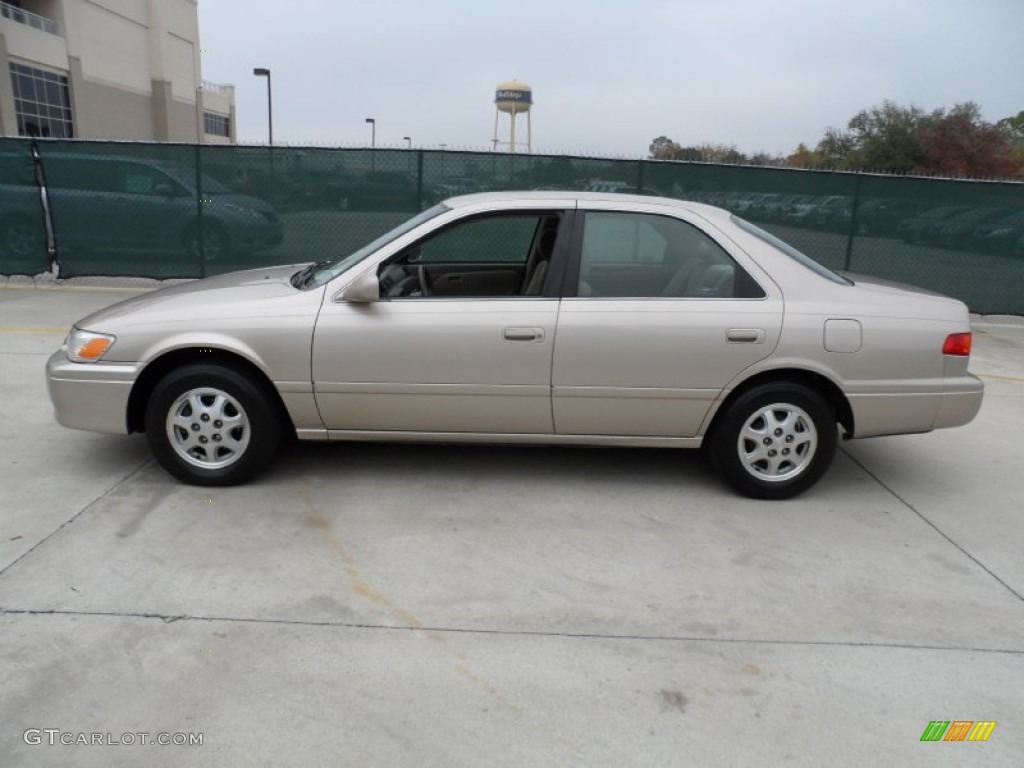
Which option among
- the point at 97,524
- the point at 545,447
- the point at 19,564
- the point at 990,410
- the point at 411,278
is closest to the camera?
the point at 19,564

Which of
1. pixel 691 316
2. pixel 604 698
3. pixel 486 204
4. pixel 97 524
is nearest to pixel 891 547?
pixel 691 316

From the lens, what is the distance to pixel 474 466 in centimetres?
488

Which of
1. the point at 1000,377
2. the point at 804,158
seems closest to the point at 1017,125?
the point at 804,158

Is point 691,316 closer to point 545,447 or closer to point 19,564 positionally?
point 545,447

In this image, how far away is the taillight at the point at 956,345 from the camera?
4.38m

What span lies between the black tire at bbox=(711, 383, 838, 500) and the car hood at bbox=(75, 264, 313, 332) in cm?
236

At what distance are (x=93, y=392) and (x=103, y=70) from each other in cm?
4759

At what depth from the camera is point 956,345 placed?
4395 millimetres

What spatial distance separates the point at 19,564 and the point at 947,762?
370 cm

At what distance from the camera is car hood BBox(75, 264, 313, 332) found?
4289 millimetres

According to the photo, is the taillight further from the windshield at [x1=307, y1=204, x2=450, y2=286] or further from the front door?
the windshield at [x1=307, y1=204, x2=450, y2=286]

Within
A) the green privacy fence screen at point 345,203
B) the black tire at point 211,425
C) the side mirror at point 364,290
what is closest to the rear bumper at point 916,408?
the side mirror at point 364,290

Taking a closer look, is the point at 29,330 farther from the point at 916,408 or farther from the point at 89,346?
the point at 916,408

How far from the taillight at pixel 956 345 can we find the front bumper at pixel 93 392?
4322mm
